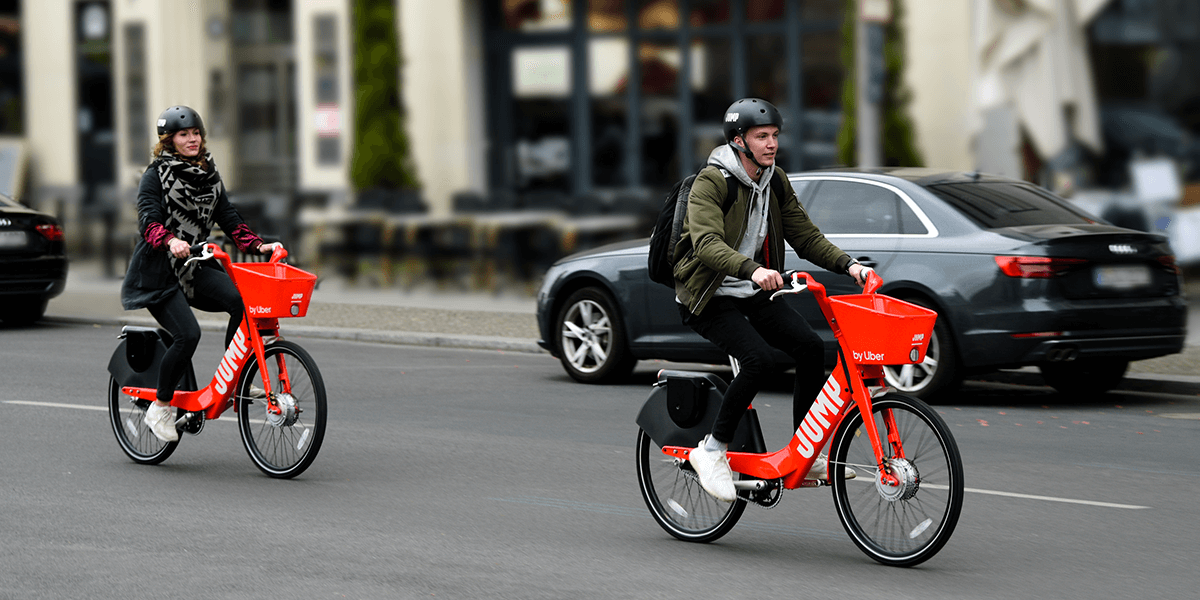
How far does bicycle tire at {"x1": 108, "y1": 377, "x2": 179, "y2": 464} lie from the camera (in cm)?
834

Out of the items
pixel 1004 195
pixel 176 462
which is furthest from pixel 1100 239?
pixel 176 462

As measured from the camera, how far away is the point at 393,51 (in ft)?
73.9

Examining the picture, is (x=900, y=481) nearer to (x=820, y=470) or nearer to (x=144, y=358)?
(x=820, y=470)

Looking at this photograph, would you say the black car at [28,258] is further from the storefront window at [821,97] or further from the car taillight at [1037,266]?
the car taillight at [1037,266]

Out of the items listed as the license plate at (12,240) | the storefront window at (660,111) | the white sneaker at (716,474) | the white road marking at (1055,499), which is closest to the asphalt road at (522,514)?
the white road marking at (1055,499)

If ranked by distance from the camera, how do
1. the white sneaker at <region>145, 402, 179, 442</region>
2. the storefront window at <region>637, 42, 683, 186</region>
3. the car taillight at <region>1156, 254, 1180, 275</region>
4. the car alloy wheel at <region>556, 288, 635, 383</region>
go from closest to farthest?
1. the white sneaker at <region>145, 402, 179, 442</region>
2. the car taillight at <region>1156, 254, 1180, 275</region>
3. the car alloy wheel at <region>556, 288, 635, 383</region>
4. the storefront window at <region>637, 42, 683, 186</region>

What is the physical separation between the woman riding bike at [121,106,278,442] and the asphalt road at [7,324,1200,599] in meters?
0.65

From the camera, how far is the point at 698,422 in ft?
21.2

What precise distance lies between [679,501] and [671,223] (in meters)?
1.14

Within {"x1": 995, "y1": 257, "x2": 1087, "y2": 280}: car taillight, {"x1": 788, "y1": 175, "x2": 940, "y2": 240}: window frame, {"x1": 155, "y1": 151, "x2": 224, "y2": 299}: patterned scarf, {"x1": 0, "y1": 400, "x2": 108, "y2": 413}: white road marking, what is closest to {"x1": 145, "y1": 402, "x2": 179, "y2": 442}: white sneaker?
{"x1": 155, "y1": 151, "x2": 224, "y2": 299}: patterned scarf

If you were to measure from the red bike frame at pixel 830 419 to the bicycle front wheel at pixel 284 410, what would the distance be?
226cm

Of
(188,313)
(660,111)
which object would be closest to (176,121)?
(188,313)

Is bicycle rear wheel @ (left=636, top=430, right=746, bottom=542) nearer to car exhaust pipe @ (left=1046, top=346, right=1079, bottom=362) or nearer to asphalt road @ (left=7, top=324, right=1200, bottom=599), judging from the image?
asphalt road @ (left=7, top=324, right=1200, bottom=599)

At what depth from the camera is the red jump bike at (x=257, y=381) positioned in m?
7.59
